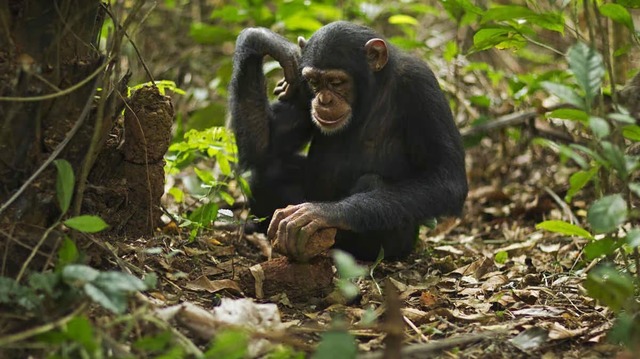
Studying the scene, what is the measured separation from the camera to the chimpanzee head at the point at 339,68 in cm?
581

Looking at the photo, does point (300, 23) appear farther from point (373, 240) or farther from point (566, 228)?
point (566, 228)

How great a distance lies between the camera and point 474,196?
8.48m

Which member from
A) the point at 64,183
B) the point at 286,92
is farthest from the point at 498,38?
the point at 64,183

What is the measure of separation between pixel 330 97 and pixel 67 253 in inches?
107

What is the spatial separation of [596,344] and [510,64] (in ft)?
26.9

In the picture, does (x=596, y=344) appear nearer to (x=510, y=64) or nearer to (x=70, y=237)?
(x=70, y=237)

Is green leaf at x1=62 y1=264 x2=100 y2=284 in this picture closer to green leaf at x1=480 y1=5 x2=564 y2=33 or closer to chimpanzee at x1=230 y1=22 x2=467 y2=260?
chimpanzee at x1=230 y1=22 x2=467 y2=260

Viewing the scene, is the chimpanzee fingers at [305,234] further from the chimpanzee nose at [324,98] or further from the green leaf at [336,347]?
the green leaf at [336,347]

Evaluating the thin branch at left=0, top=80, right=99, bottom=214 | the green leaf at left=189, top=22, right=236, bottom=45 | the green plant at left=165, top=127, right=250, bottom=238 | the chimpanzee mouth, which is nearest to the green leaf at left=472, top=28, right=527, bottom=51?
the chimpanzee mouth

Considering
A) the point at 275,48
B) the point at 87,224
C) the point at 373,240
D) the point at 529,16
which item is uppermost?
the point at 529,16

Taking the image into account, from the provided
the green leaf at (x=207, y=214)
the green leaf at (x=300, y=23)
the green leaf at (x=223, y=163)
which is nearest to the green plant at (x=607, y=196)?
the green leaf at (x=207, y=214)

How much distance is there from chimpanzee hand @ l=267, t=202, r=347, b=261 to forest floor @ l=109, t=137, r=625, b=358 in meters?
0.33

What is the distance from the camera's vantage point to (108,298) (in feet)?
10.7

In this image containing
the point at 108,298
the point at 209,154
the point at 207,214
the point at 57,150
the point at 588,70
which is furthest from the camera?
the point at 209,154
